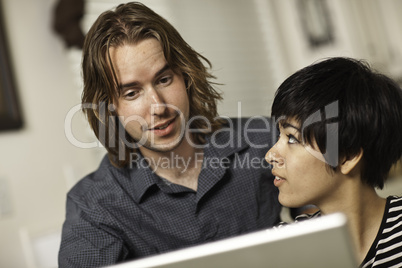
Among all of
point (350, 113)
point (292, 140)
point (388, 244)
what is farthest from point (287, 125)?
point (388, 244)

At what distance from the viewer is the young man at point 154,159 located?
1.19 metres

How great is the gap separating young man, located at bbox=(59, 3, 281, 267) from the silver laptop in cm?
69

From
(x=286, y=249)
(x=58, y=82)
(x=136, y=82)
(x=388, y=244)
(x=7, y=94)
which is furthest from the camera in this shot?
(x=58, y=82)

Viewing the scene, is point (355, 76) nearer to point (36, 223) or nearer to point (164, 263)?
point (164, 263)

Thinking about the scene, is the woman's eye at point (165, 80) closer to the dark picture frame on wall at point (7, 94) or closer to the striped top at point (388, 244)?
the striped top at point (388, 244)

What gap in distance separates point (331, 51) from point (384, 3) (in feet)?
1.31

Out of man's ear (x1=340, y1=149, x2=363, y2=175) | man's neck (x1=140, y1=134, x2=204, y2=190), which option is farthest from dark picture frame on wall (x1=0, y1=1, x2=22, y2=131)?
man's ear (x1=340, y1=149, x2=363, y2=175)

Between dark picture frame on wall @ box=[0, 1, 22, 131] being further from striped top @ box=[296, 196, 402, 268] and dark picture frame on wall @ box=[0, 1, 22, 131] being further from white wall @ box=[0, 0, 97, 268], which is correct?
striped top @ box=[296, 196, 402, 268]

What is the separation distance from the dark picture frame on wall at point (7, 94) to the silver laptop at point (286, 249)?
153 cm

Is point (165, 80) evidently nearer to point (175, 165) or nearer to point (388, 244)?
point (175, 165)

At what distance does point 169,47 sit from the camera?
1231mm

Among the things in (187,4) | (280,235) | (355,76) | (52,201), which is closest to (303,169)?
(355,76)

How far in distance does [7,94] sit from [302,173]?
4.39 feet

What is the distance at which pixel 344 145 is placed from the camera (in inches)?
39.2
